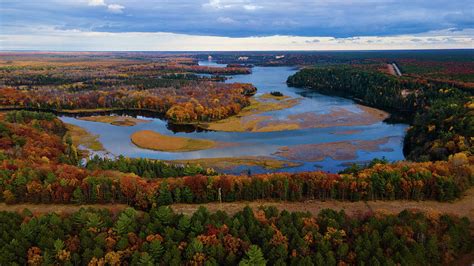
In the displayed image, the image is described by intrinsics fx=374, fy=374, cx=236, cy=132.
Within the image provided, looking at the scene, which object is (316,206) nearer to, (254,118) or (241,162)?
(241,162)

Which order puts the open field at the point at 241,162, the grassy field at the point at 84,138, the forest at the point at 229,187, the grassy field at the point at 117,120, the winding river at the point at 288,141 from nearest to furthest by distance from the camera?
the forest at the point at 229,187 → the open field at the point at 241,162 → the winding river at the point at 288,141 → the grassy field at the point at 84,138 → the grassy field at the point at 117,120

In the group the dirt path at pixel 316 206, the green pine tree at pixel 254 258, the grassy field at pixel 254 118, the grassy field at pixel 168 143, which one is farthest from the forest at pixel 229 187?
the grassy field at pixel 254 118

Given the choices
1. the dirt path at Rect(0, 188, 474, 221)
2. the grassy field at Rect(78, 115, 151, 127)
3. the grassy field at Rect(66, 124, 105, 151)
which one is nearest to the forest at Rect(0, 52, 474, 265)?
the dirt path at Rect(0, 188, 474, 221)

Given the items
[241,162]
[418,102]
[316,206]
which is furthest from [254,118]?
[316,206]

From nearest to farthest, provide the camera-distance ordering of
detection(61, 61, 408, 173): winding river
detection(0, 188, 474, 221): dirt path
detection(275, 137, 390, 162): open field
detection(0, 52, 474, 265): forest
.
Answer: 1. detection(0, 52, 474, 265): forest
2. detection(0, 188, 474, 221): dirt path
3. detection(61, 61, 408, 173): winding river
4. detection(275, 137, 390, 162): open field

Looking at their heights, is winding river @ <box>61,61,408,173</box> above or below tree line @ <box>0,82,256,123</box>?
below

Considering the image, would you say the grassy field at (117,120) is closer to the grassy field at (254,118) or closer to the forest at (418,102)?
the grassy field at (254,118)

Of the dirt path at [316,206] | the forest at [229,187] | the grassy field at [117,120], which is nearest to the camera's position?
the dirt path at [316,206]

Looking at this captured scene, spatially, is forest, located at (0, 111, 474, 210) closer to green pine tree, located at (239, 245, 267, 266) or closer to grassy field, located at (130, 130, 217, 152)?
green pine tree, located at (239, 245, 267, 266)
